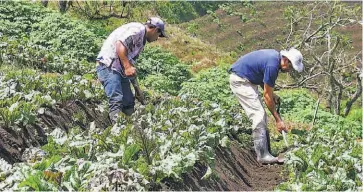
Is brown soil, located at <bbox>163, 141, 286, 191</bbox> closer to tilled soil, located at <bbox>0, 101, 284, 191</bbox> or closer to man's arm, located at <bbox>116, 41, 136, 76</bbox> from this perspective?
tilled soil, located at <bbox>0, 101, 284, 191</bbox>

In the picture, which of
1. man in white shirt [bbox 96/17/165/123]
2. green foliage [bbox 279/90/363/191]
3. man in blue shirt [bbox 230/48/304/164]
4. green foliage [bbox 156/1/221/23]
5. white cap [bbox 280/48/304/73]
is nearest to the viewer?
green foliage [bbox 279/90/363/191]

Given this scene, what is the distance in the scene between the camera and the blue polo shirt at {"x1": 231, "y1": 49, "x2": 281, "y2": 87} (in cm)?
669

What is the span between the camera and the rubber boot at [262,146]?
23.5 ft

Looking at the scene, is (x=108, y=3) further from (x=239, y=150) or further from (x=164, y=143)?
(x=164, y=143)

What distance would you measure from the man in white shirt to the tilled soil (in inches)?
19.8

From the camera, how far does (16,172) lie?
380 centimetres

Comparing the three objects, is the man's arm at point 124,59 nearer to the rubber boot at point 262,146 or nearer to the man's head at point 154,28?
the man's head at point 154,28

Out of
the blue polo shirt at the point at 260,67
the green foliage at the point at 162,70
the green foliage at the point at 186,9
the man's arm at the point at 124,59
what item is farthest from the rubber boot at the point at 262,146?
the green foliage at the point at 186,9

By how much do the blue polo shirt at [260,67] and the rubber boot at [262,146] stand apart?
0.62 meters

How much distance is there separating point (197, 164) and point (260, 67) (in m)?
1.90

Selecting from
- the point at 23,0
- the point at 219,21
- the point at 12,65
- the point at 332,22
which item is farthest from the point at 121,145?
the point at 219,21

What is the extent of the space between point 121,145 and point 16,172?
41.0 inches

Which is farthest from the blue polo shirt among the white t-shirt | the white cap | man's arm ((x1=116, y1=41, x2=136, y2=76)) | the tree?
the tree

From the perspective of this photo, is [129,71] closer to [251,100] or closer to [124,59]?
[124,59]
